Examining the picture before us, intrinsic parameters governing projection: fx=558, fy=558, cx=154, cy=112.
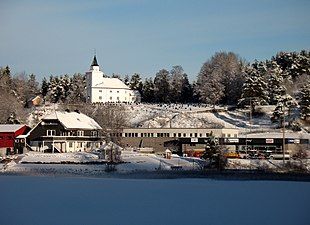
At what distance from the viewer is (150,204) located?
69.5ft

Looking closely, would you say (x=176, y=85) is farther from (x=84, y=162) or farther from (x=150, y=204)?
(x=150, y=204)

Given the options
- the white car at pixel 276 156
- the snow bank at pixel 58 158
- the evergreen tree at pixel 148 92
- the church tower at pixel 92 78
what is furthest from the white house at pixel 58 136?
the evergreen tree at pixel 148 92

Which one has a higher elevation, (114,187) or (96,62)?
(96,62)

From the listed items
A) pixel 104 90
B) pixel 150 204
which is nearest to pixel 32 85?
pixel 104 90

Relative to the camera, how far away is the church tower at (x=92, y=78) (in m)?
92.9

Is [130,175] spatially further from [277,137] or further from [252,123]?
[252,123]

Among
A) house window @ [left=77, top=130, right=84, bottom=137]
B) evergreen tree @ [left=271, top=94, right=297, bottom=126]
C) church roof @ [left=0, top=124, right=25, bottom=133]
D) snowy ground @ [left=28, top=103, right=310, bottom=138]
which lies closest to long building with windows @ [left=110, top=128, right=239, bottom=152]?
snowy ground @ [left=28, top=103, right=310, bottom=138]

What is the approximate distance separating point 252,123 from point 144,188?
149ft

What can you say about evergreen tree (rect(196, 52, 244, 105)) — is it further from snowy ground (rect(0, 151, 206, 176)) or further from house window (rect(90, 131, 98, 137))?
snowy ground (rect(0, 151, 206, 176))

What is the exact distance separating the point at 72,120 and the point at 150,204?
40.6 metres

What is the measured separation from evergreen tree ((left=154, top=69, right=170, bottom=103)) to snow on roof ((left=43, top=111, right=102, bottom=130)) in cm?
2944

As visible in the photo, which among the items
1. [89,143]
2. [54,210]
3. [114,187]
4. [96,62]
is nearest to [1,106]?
[89,143]

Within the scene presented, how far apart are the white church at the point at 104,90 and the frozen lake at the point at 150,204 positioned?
63396 millimetres

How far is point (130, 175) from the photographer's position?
37.3 metres
